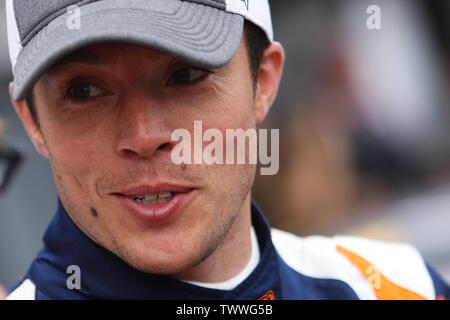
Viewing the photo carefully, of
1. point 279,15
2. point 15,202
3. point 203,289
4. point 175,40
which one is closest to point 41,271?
point 203,289

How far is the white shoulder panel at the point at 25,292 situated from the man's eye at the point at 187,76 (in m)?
0.74

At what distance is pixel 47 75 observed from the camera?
1.56m

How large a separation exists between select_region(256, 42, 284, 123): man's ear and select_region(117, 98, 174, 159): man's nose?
562mm

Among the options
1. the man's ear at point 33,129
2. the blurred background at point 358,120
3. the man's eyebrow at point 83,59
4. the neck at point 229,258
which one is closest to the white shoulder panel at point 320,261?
the neck at point 229,258

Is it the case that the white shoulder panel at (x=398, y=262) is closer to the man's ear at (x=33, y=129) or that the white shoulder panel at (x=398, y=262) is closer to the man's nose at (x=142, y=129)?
the man's nose at (x=142, y=129)

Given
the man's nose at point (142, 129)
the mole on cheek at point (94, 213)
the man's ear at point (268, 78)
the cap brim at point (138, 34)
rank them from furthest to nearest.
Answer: the man's ear at point (268, 78), the mole on cheek at point (94, 213), the man's nose at point (142, 129), the cap brim at point (138, 34)

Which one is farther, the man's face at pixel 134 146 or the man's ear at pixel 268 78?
the man's ear at pixel 268 78

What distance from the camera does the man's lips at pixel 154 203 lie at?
1572 millimetres

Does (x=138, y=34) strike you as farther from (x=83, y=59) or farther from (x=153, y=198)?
(x=153, y=198)

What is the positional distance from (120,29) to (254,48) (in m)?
0.60

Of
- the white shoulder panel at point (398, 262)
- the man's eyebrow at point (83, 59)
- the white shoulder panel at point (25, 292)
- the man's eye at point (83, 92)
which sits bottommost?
the white shoulder panel at point (398, 262)

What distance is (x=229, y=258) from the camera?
1.90 metres

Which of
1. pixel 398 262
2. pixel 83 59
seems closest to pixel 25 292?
pixel 83 59
